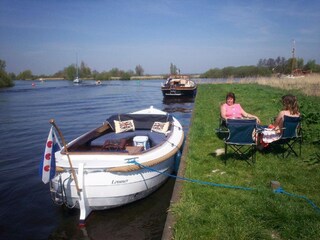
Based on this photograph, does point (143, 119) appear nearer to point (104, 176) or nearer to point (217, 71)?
point (104, 176)

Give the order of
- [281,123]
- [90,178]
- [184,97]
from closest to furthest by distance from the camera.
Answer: [90,178] → [281,123] → [184,97]

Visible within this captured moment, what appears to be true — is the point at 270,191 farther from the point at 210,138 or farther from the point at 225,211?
the point at 210,138

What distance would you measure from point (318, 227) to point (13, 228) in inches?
220

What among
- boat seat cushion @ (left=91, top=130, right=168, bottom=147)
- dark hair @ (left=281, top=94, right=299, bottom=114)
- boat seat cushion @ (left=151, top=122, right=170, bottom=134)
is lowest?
boat seat cushion @ (left=91, top=130, right=168, bottom=147)

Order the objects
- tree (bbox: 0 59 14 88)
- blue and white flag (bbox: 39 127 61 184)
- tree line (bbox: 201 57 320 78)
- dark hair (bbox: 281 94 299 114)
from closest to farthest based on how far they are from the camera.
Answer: blue and white flag (bbox: 39 127 61 184), dark hair (bbox: 281 94 299 114), tree (bbox: 0 59 14 88), tree line (bbox: 201 57 320 78)

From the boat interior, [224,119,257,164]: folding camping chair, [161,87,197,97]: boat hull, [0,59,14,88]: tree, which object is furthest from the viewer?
[0,59,14,88]: tree

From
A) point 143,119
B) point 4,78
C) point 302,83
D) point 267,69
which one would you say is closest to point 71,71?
point 4,78

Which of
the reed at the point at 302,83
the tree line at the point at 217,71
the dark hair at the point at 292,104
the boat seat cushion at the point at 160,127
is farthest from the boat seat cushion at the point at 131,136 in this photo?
the tree line at the point at 217,71

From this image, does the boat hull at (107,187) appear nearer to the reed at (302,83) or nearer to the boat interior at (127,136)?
the boat interior at (127,136)

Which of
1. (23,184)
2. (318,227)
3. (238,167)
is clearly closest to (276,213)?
(318,227)

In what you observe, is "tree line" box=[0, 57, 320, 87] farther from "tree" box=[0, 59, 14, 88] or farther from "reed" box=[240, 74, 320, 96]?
"reed" box=[240, 74, 320, 96]

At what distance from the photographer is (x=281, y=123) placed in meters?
6.19

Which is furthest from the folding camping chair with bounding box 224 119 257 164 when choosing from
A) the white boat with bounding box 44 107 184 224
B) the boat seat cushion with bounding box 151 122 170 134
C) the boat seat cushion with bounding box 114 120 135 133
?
the boat seat cushion with bounding box 114 120 135 133

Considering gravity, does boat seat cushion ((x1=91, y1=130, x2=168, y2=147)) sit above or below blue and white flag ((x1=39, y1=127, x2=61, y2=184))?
below
